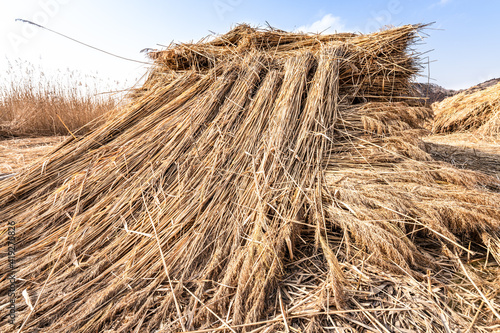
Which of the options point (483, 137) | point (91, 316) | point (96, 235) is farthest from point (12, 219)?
point (483, 137)

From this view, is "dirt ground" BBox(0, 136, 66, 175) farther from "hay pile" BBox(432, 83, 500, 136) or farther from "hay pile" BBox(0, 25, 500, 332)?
"hay pile" BBox(432, 83, 500, 136)

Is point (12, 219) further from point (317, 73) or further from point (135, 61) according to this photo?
point (317, 73)

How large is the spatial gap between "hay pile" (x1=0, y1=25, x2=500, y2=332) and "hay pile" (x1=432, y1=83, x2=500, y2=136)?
3.53 meters

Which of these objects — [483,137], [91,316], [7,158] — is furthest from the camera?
[483,137]

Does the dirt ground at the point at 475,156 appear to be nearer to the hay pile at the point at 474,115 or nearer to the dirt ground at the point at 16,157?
the hay pile at the point at 474,115

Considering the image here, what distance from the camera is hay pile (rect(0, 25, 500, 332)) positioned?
1.45 m

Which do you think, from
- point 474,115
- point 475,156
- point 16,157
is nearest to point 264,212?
point 475,156

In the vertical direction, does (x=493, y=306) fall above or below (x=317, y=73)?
below

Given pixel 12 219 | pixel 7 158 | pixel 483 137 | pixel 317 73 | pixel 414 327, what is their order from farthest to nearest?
1. pixel 483 137
2. pixel 7 158
3. pixel 317 73
4. pixel 12 219
5. pixel 414 327

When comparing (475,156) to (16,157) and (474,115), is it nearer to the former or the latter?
(474,115)

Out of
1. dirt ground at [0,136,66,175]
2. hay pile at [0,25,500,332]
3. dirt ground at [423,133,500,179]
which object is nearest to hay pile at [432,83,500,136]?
dirt ground at [423,133,500,179]

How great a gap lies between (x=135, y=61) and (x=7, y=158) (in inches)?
78.8

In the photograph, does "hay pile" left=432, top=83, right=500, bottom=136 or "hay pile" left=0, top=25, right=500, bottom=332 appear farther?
"hay pile" left=432, top=83, right=500, bottom=136

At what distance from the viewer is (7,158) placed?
3.32 metres
